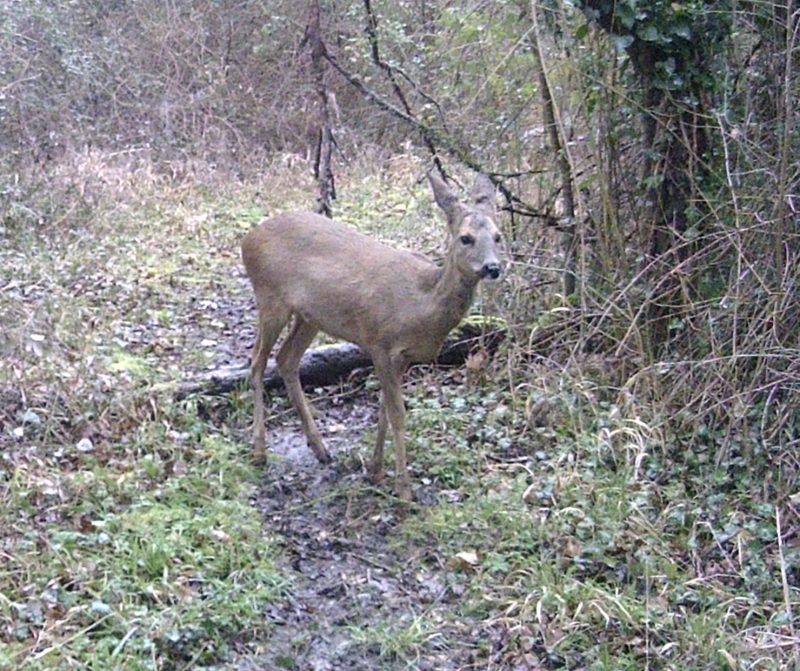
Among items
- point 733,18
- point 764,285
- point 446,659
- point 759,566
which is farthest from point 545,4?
point 446,659

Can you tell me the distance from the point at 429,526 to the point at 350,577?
1.89ft

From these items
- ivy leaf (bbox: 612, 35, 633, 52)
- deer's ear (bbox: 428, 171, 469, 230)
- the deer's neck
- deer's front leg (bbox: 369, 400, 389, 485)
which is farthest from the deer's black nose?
ivy leaf (bbox: 612, 35, 633, 52)

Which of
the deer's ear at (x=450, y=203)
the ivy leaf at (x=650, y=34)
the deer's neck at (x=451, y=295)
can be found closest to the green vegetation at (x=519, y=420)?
the ivy leaf at (x=650, y=34)

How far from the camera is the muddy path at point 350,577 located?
4777mm

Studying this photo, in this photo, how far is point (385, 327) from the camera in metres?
6.19

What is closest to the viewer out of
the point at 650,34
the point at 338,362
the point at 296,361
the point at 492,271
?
the point at 492,271

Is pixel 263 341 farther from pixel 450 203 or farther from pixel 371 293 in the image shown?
pixel 450 203

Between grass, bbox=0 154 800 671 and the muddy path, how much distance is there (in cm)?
3

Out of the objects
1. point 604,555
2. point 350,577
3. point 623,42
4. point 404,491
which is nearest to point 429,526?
point 404,491

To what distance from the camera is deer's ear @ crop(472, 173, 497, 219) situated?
603cm

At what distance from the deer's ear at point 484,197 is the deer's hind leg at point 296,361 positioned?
4.47 feet

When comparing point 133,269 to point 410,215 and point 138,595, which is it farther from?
point 138,595

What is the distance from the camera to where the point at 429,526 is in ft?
18.9

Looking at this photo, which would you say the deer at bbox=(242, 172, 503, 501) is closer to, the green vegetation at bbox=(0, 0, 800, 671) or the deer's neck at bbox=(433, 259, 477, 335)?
the deer's neck at bbox=(433, 259, 477, 335)
